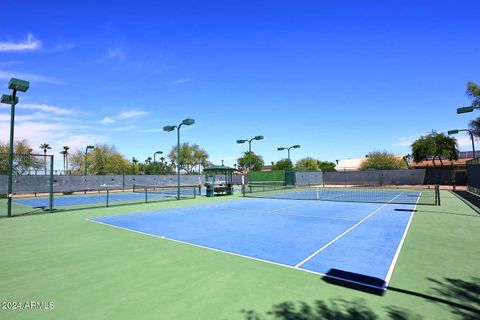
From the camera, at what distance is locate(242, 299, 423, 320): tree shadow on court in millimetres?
4300

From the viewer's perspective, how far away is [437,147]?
157ft

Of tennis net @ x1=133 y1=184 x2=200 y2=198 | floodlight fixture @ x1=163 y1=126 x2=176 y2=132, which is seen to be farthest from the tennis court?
floodlight fixture @ x1=163 y1=126 x2=176 y2=132

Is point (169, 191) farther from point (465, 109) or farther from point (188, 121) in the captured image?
point (465, 109)

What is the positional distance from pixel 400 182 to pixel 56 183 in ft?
156

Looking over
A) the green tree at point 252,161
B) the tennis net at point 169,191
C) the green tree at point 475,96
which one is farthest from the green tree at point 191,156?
the green tree at point 475,96

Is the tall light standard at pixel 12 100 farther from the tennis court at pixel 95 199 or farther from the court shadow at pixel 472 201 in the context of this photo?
the court shadow at pixel 472 201

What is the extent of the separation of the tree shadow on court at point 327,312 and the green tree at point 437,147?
5172 cm

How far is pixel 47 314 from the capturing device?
4520 mm

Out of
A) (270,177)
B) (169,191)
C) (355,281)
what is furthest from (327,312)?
(270,177)

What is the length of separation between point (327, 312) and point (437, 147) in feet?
176

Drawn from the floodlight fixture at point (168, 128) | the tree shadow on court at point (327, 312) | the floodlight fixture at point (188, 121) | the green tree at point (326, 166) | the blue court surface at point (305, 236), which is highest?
the floodlight fixture at point (188, 121)

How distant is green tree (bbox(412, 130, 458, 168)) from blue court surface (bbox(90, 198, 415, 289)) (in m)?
39.2

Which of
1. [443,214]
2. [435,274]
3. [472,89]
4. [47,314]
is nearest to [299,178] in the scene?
[472,89]

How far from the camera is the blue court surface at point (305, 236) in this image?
6684mm
